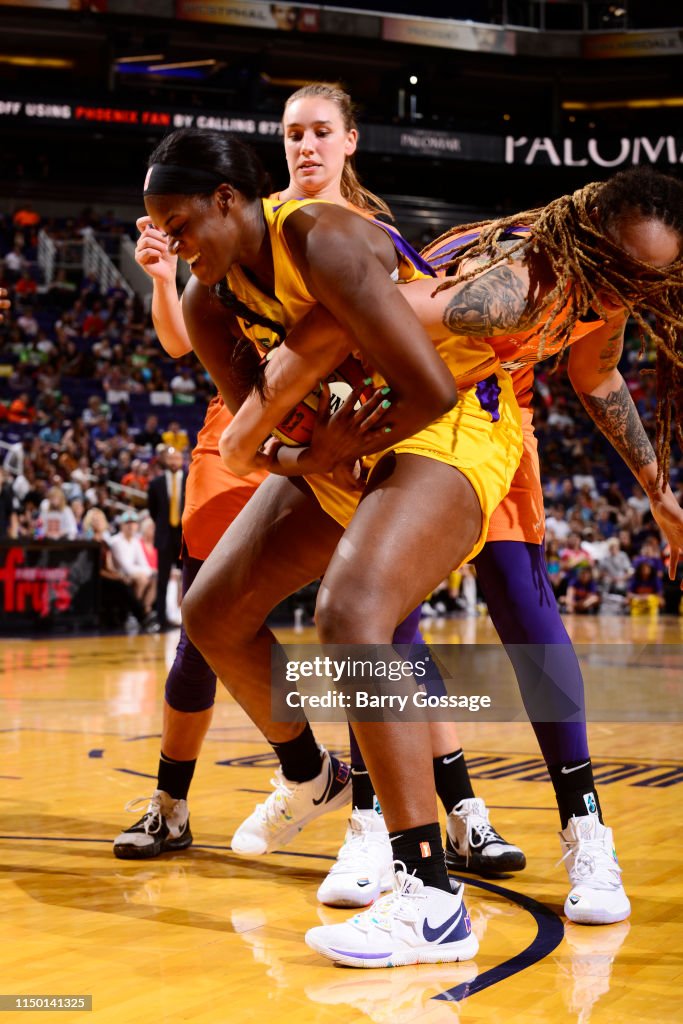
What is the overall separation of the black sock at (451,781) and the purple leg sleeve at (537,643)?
0.32m

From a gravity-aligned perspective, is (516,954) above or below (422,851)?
below

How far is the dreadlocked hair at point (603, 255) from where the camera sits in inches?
90.0

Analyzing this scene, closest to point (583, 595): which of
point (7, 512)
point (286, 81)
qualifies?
point (7, 512)

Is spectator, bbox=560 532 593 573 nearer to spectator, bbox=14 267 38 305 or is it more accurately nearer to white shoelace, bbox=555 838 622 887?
spectator, bbox=14 267 38 305

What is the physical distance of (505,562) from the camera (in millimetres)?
2869

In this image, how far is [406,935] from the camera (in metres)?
2.17

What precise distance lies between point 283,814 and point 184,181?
1.46m

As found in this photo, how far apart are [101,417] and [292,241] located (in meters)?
14.9

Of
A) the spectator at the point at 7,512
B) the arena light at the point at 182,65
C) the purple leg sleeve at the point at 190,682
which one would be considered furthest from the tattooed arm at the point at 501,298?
the arena light at the point at 182,65

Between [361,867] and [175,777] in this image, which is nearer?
[361,867]

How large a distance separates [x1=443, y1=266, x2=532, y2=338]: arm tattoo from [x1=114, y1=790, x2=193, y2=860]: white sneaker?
1.54 meters

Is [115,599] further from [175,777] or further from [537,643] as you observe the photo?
[537,643]

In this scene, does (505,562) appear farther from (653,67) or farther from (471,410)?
(653,67)

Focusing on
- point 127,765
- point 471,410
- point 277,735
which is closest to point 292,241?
point 471,410
